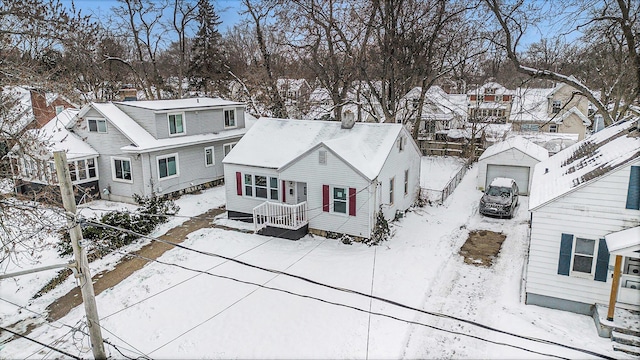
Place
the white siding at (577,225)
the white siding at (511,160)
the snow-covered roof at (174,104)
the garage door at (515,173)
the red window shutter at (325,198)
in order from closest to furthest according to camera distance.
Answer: the white siding at (577,225) → the red window shutter at (325,198) → the snow-covered roof at (174,104) → the white siding at (511,160) → the garage door at (515,173)

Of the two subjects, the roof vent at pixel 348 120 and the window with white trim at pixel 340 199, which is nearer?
the window with white trim at pixel 340 199

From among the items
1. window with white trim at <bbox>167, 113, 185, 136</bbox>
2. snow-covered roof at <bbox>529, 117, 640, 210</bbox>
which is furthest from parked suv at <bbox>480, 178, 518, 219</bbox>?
window with white trim at <bbox>167, 113, 185, 136</bbox>

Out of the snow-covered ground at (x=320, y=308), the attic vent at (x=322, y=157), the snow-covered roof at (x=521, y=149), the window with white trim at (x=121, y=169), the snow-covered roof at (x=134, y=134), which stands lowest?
the snow-covered ground at (x=320, y=308)

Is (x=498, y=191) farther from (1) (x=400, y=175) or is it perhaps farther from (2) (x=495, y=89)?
(2) (x=495, y=89)

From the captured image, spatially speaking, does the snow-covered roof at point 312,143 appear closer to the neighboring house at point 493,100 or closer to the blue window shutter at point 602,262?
the blue window shutter at point 602,262

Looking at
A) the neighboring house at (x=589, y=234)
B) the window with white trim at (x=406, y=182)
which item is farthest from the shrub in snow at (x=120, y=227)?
the neighboring house at (x=589, y=234)
